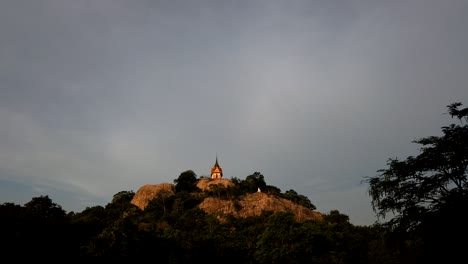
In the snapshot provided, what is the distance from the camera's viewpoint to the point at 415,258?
1661cm

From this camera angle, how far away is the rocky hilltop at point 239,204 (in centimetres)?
11225

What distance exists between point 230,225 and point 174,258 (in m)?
61.8

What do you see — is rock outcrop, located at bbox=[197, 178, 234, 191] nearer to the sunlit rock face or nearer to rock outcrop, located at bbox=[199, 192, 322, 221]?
the sunlit rock face

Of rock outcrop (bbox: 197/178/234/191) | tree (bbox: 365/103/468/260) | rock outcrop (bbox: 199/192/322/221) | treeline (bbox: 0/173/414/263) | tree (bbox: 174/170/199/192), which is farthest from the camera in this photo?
tree (bbox: 174/170/199/192)

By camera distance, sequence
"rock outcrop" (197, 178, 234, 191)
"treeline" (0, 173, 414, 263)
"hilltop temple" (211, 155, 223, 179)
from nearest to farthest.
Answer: "treeline" (0, 173, 414, 263), "rock outcrop" (197, 178, 234, 191), "hilltop temple" (211, 155, 223, 179)

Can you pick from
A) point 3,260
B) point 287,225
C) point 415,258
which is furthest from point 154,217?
point 415,258

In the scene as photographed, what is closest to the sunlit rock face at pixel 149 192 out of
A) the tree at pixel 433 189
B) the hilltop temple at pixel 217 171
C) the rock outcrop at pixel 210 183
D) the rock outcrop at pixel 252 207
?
the rock outcrop at pixel 210 183

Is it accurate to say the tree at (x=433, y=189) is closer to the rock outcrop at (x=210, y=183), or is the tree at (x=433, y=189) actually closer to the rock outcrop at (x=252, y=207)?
the rock outcrop at (x=252, y=207)

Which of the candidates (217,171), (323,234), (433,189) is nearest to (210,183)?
(217,171)

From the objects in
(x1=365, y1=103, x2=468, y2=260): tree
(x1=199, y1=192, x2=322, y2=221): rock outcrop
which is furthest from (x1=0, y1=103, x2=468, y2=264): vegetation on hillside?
(x1=199, y1=192, x2=322, y2=221): rock outcrop

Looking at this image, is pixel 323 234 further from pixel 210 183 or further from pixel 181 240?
pixel 210 183

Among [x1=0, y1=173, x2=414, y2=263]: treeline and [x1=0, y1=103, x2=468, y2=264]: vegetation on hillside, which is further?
[x1=0, y1=173, x2=414, y2=263]: treeline

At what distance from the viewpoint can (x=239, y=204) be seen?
116 m

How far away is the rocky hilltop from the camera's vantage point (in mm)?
112250
